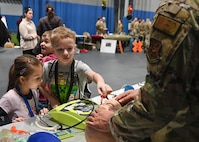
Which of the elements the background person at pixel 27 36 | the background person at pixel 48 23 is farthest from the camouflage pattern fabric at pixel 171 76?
the background person at pixel 48 23

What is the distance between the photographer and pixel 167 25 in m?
0.50

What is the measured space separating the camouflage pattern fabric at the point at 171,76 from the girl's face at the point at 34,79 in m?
1.08

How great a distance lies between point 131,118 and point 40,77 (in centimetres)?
114

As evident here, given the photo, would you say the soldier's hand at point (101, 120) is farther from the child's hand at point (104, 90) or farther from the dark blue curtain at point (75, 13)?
the dark blue curtain at point (75, 13)

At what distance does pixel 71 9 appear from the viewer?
10172 mm

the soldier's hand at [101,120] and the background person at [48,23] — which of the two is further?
the background person at [48,23]

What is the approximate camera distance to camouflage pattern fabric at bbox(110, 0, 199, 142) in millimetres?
498

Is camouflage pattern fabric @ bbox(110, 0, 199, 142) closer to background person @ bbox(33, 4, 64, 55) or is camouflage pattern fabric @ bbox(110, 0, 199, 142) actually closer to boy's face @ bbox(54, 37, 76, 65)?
boy's face @ bbox(54, 37, 76, 65)

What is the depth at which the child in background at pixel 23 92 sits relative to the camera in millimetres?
1511

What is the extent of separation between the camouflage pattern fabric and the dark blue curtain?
911cm

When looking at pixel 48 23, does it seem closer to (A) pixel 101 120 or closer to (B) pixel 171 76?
(A) pixel 101 120

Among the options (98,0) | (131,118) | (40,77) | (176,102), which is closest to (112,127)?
(131,118)

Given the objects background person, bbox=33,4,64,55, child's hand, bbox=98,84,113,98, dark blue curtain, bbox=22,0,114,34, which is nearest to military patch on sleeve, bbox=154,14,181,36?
child's hand, bbox=98,84,113,98

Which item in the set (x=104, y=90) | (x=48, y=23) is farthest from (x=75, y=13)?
(x=104, y=90)
